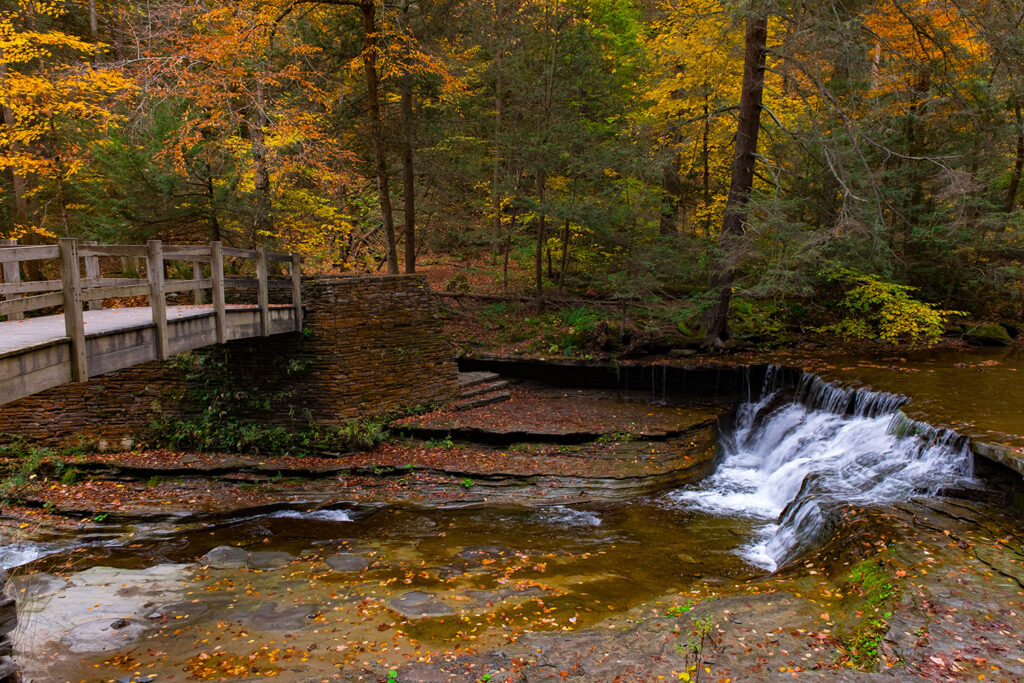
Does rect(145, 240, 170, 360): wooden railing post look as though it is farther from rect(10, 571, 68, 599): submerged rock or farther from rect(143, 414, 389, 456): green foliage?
rect(143, 414, 389, 456): green foliage

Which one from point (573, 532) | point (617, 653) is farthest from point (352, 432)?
point (617, 653)

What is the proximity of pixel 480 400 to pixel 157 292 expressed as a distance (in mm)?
7288

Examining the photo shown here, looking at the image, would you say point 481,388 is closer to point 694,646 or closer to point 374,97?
point 374,97

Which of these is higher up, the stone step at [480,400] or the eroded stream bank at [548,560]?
the stone step at [480,400]

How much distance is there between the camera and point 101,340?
639cm

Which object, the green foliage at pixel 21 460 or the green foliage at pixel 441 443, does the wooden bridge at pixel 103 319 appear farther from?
the green foliage at pixel 441 443

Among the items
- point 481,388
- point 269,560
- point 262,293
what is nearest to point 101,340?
point 269,560

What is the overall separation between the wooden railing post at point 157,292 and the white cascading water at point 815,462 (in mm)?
7938

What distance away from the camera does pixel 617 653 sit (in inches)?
195

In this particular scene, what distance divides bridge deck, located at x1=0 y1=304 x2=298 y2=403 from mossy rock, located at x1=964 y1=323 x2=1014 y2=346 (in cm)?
1703

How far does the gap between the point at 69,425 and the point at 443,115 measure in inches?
433

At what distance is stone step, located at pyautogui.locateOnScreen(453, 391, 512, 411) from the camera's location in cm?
1282

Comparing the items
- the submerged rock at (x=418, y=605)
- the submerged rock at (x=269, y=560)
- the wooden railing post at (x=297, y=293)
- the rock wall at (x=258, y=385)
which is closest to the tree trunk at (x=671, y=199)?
the rock wall at (x=258, y=385)

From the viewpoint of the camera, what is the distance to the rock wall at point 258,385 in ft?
37.0
